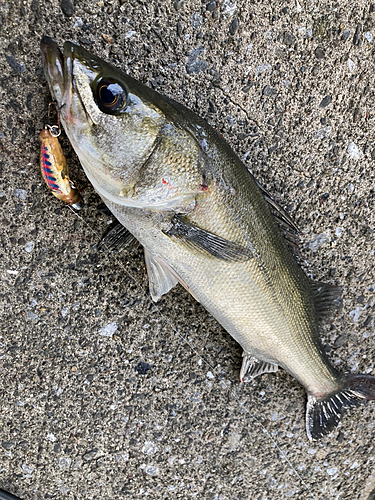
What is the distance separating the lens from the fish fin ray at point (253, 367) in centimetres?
179

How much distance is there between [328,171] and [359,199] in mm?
232

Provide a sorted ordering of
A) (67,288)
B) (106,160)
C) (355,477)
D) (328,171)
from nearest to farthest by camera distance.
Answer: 1. (106,160)
2. (67,288)
3. (328,171)
4. (355,477)

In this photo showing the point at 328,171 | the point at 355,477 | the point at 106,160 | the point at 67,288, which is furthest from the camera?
the point at 355,477

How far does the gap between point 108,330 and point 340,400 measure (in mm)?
1197

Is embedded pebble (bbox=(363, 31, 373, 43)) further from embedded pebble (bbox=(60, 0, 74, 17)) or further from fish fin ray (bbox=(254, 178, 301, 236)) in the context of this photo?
embedded pebble (bbox=(60, 0, 74, 17))

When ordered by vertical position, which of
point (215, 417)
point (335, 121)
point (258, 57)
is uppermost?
point (258, 57)

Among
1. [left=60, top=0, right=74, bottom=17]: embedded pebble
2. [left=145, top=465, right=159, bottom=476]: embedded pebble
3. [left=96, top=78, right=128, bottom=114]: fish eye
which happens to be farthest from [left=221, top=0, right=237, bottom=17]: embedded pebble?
[left=145, top=465, right=159, bottom=476]: embedded pebble

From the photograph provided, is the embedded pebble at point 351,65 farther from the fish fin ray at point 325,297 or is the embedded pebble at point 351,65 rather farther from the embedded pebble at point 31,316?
the embedded pebble at point 31,316

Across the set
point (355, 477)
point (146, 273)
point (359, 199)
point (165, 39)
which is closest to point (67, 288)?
point (146, 273)

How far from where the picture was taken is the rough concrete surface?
160 centimetres

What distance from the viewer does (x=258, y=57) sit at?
1.71 meters

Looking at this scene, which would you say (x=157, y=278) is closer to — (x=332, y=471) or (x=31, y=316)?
(x=31, y=316)

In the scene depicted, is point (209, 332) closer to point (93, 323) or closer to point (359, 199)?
point (93, 323)

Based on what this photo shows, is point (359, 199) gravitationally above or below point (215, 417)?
above
